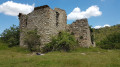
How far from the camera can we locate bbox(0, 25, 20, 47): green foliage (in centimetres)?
1555

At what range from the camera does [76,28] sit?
14.7 m

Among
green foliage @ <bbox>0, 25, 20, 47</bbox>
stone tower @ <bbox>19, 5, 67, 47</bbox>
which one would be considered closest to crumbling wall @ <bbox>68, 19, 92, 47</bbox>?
stone tower @ <bbox>19, 5, 67, 47</bbox>

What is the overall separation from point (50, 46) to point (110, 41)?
11.1 metres

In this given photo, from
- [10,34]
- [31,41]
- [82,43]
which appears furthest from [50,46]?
[10,34]

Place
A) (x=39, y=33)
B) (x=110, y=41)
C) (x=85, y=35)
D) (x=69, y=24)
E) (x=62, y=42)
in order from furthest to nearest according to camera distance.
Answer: (x=110, y=41), (x=69, y=24), (x=85, y=35), (x=39, y=33), (x=62, y=42)

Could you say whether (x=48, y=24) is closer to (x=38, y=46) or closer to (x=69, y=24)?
(x=38, y=46)

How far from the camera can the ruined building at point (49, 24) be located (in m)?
12.9

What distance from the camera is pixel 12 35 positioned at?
16.4m

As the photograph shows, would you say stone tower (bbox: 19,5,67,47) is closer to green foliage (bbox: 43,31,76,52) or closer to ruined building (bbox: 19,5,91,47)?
ruined building (bbox: 19,5,91,47)

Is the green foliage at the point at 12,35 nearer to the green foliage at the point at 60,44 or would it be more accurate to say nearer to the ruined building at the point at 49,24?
the ruined building at the point at 49,24

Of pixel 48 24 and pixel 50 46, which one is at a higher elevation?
pixel 48 24

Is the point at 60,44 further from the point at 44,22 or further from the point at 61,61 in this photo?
the point at 61,61

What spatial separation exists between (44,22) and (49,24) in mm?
638

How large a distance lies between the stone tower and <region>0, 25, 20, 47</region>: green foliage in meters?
1.58
